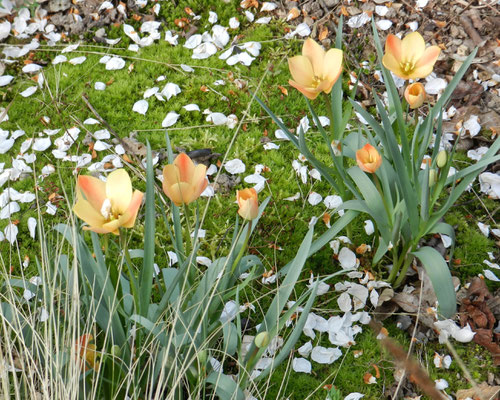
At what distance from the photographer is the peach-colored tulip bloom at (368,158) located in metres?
1.59

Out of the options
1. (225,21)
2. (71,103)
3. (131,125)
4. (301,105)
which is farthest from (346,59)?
(71,103)

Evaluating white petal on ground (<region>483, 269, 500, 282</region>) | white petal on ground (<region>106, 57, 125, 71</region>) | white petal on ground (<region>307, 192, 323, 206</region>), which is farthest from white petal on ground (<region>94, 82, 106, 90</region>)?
white petal on ground (<region>483, 269, 500, 282</region>)

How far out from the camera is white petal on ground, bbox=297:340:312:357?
6.08 feet

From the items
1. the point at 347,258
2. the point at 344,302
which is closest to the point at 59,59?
the point at 347,258

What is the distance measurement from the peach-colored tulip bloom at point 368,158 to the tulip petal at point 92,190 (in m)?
0.68

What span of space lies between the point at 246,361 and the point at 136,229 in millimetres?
757

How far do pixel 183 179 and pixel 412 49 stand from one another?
0.84 m

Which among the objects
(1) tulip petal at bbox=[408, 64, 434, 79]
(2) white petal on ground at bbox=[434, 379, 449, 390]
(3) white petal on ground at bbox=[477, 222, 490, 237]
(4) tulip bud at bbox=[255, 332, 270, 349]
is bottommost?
(2) white petal on ground at bbox=[434, 379, 449, 390]

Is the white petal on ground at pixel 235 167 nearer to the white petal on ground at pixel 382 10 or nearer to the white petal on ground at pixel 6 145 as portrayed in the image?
the white petal on ground at pixel 6 145

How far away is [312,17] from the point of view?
3055 millimetres

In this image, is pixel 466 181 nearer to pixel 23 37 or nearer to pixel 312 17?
pixel 312 17

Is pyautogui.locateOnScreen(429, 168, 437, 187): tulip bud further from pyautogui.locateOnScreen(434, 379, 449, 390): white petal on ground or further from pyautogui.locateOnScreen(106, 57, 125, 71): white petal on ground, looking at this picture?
pyautogui.locateOnScreen(106, 57, 125, 71): white petal on ground

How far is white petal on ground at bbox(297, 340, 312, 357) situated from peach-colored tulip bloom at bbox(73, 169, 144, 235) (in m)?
0.77

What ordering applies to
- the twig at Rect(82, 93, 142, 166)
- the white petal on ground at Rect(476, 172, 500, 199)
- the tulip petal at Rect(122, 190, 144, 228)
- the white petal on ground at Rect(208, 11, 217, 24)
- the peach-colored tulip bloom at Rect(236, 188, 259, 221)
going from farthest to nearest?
the white petal on ground at Rect(208, 11, 217, 24)
the twig at Rect(82, 93, 142, 166)
the white petal on ground at Rect(476, 172, 500, 199)
the peach-colored tulip bloom at Rect(236, 188, 259, 221)
the tulip petal at Rect(122, 190, 144, 228)
